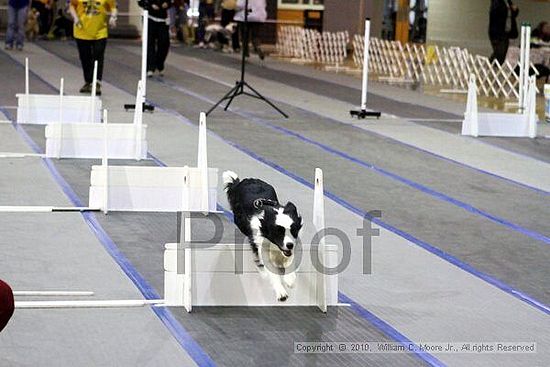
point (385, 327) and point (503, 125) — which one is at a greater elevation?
point (503, 125)

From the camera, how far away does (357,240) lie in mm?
7305

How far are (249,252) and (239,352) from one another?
73cm

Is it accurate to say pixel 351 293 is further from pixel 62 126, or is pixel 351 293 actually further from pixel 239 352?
pixel 62 126

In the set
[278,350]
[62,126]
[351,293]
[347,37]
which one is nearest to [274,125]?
[62,126]

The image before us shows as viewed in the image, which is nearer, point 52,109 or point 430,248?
point 430,248

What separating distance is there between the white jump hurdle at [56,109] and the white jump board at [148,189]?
3493mm

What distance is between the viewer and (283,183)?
9141mm

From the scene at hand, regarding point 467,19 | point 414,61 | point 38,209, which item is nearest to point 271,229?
point 38,209

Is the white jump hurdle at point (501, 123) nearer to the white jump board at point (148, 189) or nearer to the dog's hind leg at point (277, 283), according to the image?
the white jump board at point (148, 189)

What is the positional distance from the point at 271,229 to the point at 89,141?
4.59m

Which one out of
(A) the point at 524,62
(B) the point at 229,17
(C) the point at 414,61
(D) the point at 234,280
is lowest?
(D) the point at 234,280

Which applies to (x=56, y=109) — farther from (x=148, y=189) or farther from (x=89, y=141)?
(x=148, y=189)

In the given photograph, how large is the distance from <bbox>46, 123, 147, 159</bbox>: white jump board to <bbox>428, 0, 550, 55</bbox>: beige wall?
13571 mm

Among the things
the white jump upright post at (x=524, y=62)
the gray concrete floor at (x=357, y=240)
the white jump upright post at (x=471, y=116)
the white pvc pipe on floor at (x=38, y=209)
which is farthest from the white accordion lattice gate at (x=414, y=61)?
the white pvc pipe on floor at (x=38, y=209)
